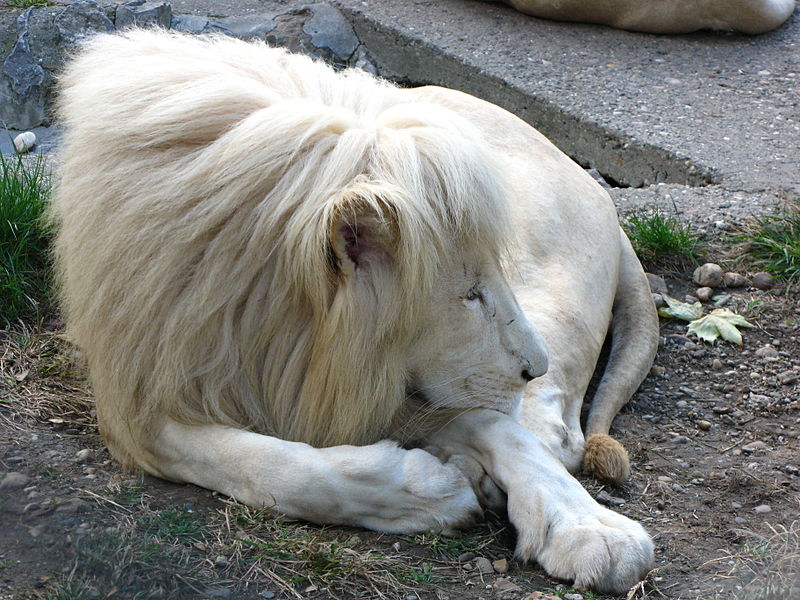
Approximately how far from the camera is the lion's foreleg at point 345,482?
242cm

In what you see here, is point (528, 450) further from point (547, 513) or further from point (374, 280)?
point (374, 280)

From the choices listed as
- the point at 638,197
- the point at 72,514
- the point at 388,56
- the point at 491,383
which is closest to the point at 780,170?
the point at 638,197

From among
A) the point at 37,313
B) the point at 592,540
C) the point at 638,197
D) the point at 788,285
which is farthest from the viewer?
the point at 638,197

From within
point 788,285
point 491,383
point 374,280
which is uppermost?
point 374,280

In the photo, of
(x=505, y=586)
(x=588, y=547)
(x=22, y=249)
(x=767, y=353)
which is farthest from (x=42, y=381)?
(x=767, y=353)

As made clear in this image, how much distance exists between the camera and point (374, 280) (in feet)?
8.09

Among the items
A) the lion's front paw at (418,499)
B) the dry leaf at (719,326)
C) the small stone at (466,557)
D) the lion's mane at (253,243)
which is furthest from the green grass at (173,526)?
the dry leaf at (719,326)

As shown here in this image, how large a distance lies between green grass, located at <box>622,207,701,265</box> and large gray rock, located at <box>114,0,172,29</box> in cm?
265

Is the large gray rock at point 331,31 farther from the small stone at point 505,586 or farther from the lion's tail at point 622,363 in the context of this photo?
the small stone at point 505,586

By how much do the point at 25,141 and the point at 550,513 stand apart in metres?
3.55

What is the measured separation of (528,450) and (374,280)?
55 cm

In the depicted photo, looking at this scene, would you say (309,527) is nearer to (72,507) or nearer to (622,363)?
(72,507)

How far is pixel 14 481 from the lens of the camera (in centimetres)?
242

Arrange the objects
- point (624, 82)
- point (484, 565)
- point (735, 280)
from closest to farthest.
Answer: point (484, 565), point (735, 280), point (624, 82)
